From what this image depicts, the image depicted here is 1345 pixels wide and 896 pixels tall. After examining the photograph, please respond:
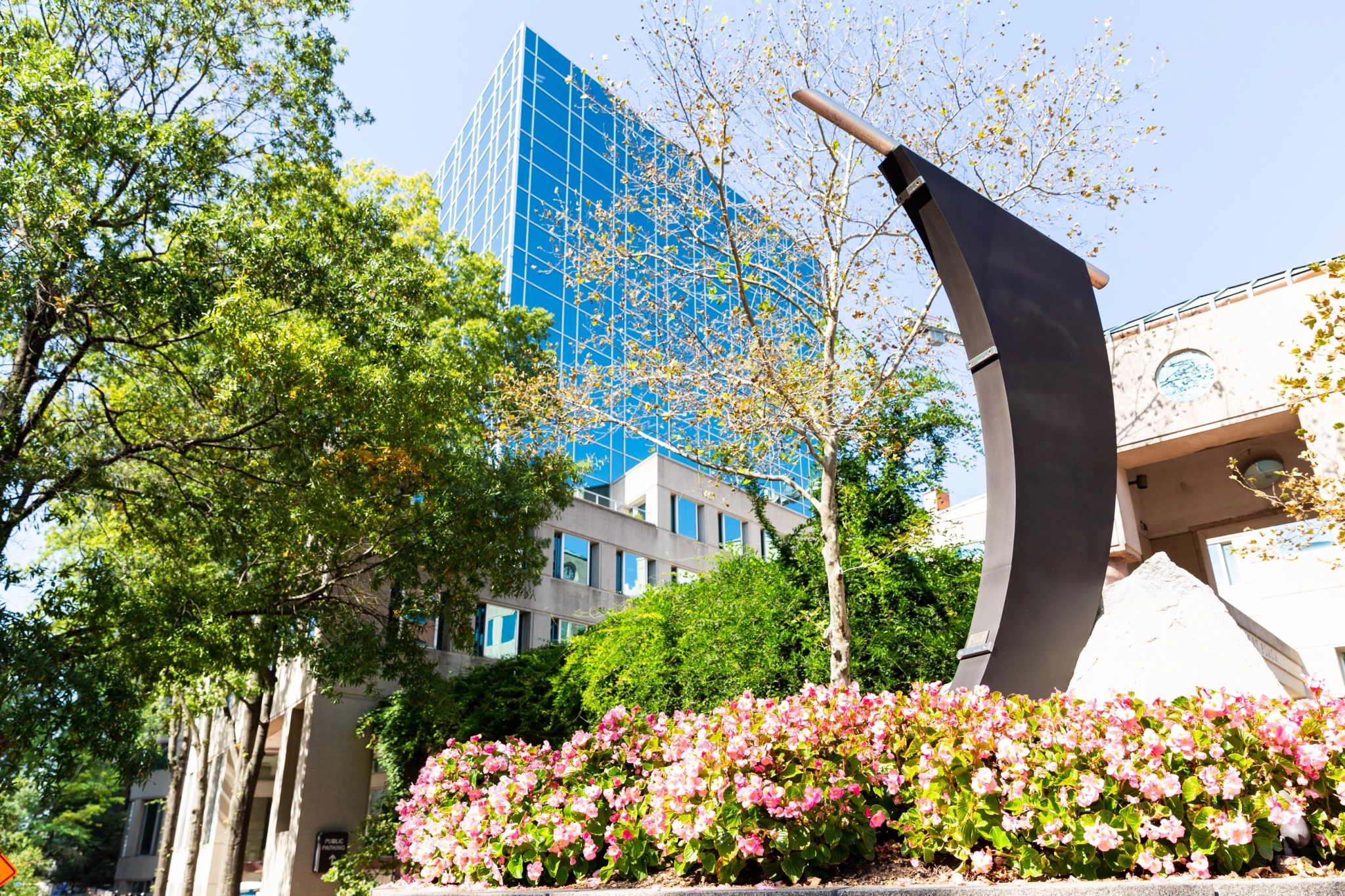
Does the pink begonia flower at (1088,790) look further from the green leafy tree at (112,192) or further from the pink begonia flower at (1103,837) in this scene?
the green leafy tree at (112,192)

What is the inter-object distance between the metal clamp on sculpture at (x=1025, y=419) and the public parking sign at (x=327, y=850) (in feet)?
46.5

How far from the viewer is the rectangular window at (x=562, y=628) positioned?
22672 mm

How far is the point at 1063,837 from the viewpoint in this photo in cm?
351

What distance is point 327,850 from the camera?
15820 millimetres

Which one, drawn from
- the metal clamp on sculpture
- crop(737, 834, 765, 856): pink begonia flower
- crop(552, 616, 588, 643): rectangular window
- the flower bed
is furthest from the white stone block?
crop(552, 616, 588, 643): rectangular window

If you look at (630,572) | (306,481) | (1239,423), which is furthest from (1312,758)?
(630,572)

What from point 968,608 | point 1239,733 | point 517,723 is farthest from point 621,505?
Answer: point 1239,733

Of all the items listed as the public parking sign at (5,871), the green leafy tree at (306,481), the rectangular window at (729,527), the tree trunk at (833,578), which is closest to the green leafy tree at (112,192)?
the green leafy tree at (306,481)

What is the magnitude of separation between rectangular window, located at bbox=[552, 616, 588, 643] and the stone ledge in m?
19.3

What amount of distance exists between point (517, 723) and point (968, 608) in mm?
8210

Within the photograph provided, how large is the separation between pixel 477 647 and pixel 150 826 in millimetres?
35965

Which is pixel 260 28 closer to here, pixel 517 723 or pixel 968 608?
pixel 517 723

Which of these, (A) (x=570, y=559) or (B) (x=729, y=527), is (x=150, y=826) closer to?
(A) (x=570, y=559)

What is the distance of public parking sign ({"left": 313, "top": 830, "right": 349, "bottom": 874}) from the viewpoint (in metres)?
15.8
